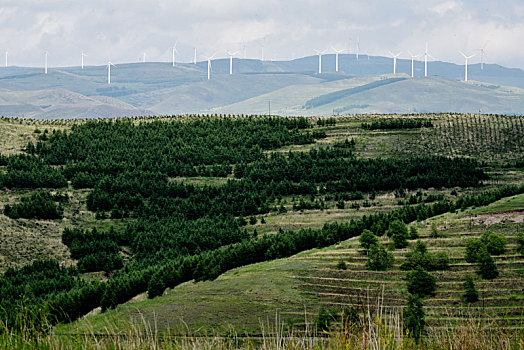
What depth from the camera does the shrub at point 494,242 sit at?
79.2 m

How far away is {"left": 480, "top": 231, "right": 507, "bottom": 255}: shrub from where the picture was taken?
7919cm

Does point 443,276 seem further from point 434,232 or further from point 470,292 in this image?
point 434,232

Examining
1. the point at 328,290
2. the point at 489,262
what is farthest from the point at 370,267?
the point at 489,262

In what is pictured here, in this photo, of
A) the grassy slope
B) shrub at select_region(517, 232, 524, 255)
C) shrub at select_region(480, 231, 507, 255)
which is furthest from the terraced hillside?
shrub at select_region(480, 231, 507, 255)

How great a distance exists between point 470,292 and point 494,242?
527 inches

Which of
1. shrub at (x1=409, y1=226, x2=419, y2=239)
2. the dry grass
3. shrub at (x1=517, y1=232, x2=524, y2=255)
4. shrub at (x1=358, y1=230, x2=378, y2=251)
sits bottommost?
shrub at (x1=358, y1=230, x2=378, y2=251)

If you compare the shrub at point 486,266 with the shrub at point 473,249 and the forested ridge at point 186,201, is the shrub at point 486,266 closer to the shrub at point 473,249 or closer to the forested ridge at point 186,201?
the shrub at point 473,249

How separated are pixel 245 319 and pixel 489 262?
90.9ft

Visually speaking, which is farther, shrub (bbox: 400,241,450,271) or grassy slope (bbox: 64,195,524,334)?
shrub (bbox: 400,241,450,271)

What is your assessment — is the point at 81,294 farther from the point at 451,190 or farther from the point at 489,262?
the point at 451,190

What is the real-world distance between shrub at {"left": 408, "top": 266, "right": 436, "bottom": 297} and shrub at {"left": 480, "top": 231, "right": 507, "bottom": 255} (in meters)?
9.36

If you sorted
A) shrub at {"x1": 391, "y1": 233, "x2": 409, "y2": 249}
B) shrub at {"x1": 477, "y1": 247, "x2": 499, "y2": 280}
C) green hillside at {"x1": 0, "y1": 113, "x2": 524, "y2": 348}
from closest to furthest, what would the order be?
shrub at {"x1": 477, "y1": 247, "x2": 499, "y2": 280} → green hillside at {"x1": 0, "y1": 113, "x2": 524, "y2": 348} → shrub at {"x1": 391, "y1": 233, "x2": 409, "y2": 249}

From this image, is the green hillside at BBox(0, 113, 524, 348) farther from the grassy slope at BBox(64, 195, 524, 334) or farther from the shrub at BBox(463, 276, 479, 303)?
the shrub at BBox(463, 276, 479, 303)

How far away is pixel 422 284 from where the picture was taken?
7400cm
